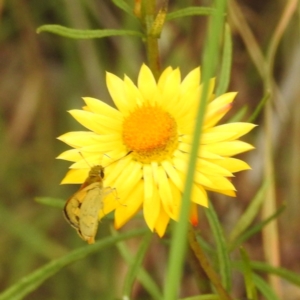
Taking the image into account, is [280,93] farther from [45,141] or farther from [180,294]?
[45,141]

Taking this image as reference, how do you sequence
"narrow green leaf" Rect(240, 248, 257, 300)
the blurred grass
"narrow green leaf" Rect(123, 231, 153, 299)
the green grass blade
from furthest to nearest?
1. the blurred grass
2. "narrow green leaf" Rect(123, 231, 153, 299)
3. "narrow green leaf" Rect(240, 248, 257, 300)
4. the green grass blade

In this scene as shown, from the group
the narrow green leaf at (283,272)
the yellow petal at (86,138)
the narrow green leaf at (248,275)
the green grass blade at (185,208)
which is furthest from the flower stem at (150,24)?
the narrow green leaf at (283,272)

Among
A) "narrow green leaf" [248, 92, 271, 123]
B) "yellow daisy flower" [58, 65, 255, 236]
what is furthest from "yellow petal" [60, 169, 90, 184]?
"narrow green leaf" [248, 92, 271, 123]

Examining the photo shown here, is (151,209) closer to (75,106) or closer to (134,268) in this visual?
(134,268)

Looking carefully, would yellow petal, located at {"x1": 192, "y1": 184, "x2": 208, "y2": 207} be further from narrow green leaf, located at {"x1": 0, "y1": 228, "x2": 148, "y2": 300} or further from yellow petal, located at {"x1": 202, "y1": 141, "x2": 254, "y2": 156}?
narrow green leaf, located at {"x1": 0, "y1": 228, "x2": 148, "y2": 300}

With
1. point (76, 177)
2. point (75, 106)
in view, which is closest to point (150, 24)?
point (76, 177)

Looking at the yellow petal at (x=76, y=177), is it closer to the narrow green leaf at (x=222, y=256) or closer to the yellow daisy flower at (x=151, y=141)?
the yellow daisy flower at (x=151, y=141)
